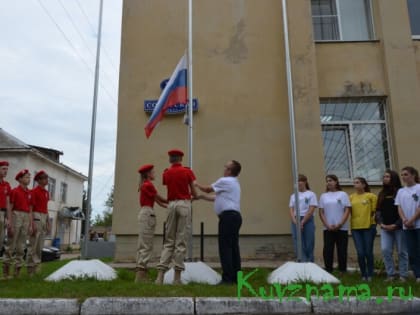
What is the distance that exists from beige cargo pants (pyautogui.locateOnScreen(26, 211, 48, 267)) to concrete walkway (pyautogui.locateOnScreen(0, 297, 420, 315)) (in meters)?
2.51

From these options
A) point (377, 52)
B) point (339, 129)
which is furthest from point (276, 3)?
point (339, 129)

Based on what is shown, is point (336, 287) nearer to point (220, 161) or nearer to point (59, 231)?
point (220, 161)

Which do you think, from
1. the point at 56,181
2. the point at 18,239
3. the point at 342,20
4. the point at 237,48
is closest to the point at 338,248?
the point at 18,239

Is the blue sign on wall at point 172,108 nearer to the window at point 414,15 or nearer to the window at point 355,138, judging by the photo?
the window at point 355,138

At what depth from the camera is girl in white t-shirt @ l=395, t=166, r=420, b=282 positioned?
17.9 ft

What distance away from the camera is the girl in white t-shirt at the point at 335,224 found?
20.7 ft

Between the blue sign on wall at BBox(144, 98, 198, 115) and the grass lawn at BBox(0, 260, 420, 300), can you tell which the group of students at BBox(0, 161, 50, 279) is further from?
the blue sign on wall at BBox(144, 98, 198, 115)

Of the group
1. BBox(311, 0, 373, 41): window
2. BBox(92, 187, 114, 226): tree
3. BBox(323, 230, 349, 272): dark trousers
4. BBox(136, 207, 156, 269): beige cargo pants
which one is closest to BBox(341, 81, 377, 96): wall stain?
BBox(311, 0, 373, 41): window

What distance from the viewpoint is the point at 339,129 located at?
970 centimetres

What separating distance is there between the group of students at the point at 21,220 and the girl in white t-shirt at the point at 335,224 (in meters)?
4.99

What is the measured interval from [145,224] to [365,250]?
3.42 m

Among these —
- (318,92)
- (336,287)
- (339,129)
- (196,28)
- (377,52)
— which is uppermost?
(196,28)

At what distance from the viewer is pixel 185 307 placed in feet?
13.4

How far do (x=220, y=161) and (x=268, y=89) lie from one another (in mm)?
2198
